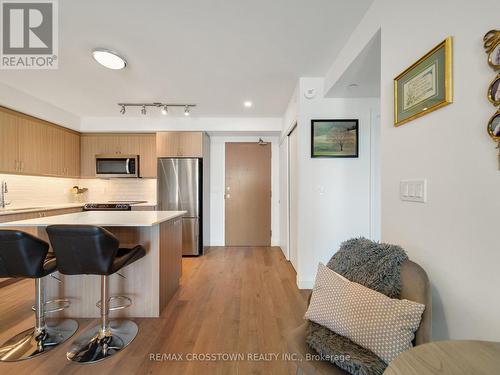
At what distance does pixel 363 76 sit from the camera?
7.16 ft

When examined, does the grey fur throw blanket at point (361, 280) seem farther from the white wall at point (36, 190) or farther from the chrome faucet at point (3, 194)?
the white wall at point (36, 190)

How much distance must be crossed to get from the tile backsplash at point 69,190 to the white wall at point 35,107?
970 mm

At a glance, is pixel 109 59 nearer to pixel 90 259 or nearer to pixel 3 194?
pixel 90 259

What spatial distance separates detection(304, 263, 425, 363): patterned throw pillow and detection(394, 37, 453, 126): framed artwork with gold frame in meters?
0.89

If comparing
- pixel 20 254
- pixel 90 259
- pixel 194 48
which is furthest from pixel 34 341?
pixel 194 48

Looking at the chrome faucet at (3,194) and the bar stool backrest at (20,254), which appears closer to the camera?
the bar stool backrest at (20,254)

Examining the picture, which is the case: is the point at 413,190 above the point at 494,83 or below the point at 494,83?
below

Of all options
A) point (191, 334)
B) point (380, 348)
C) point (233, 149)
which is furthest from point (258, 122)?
point (380, 348)

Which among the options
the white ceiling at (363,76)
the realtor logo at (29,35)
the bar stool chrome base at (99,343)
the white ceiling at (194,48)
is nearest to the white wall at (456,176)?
the white ceiling at (363,76)

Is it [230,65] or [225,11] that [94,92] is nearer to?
[230,65]

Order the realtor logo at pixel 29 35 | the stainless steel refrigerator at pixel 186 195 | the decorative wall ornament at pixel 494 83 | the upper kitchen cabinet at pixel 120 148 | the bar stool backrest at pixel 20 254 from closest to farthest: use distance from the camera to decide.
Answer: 1. the decorative wall ornament at pixel 494 83
2. the bar stool backrest at pixel 20 254
3. the realtor logo at pixel 29 35
4. the stainless steel refrigerator at pixel 186 195
5. the upper kitchen cabinet at pixel 120 148

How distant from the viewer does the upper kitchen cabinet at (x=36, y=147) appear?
2.89 metres

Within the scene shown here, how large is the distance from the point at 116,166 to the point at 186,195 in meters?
1.39

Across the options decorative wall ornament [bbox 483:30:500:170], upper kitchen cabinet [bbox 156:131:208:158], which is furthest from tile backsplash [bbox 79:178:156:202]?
decorative wall ornament [bbox 483:30:500:170]
